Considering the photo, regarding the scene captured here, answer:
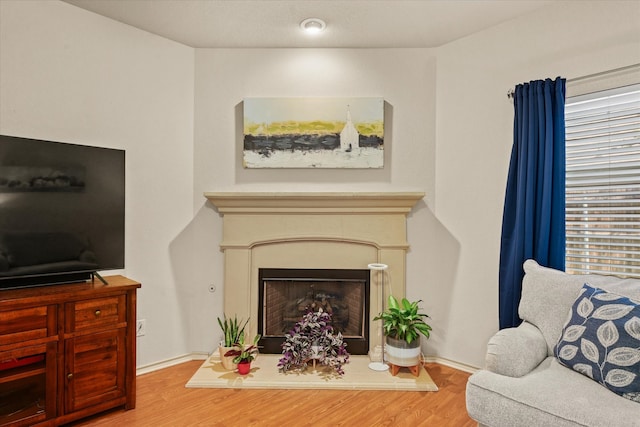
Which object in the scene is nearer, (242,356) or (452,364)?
(242,356)

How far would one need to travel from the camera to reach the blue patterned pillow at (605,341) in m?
1.60

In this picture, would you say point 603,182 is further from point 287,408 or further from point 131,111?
point 131,111

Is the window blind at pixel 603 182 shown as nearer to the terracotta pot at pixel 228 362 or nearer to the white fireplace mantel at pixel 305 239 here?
the white fireplace mantel at pixel 305 239

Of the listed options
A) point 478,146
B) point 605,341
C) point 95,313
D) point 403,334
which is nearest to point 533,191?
point 478,146

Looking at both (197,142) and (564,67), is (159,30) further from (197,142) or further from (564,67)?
(564,67)

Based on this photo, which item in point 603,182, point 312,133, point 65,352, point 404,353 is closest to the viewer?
point 65,352

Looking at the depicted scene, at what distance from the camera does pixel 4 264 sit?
204 cm

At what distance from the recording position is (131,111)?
9.14ft

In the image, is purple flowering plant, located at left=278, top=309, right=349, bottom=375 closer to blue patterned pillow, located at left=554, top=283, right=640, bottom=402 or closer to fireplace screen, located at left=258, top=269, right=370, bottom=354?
fireplace screen, located at left=258, top=269, right=370, bottom=354

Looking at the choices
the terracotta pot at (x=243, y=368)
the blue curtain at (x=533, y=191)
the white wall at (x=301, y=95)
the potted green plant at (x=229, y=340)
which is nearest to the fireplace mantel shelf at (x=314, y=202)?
the white wall at (x=301, y=95)

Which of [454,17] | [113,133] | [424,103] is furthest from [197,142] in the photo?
[454,17]

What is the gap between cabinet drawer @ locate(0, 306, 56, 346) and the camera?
73.5 inches

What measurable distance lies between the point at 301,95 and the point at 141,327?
227cm

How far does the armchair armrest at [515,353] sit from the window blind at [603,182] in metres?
0.79
